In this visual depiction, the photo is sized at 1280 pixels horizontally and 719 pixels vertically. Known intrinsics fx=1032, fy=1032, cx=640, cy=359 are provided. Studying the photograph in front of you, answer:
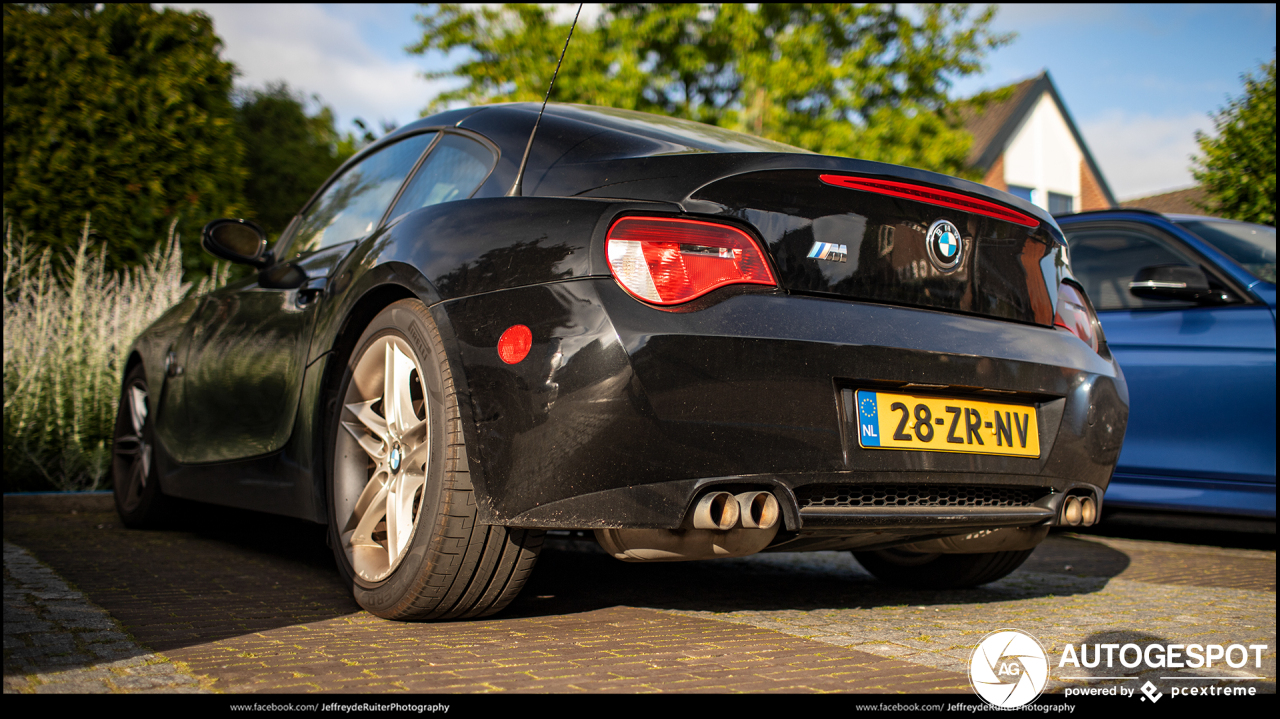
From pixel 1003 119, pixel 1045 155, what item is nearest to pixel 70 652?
pixel 1003 119

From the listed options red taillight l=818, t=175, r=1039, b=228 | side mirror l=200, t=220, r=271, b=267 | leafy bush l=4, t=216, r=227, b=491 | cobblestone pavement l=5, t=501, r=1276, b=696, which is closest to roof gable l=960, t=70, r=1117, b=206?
leafy bush l=4, t=216, r=227, b=491

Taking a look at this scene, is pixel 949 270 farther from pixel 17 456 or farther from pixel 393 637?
pixel 17 456

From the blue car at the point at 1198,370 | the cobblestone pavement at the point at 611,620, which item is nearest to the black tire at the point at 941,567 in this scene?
the cobblestone pavement at the point at 611,620

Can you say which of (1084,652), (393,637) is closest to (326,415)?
(393,637)

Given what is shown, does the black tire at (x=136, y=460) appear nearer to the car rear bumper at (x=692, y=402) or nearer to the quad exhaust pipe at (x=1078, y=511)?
the car rear bumper at (x=692, y=402)

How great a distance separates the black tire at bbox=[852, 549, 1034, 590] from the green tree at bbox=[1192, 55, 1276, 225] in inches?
249

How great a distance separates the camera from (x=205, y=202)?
932cm

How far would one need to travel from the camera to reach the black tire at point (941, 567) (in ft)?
11.6

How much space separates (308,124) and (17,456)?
37.0 ft

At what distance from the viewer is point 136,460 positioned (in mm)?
4785

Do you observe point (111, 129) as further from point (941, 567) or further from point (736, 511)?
point (736, 511)

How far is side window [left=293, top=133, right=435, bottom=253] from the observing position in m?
3.49

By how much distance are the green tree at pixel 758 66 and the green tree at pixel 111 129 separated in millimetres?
8166

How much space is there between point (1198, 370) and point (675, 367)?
11.0ft
